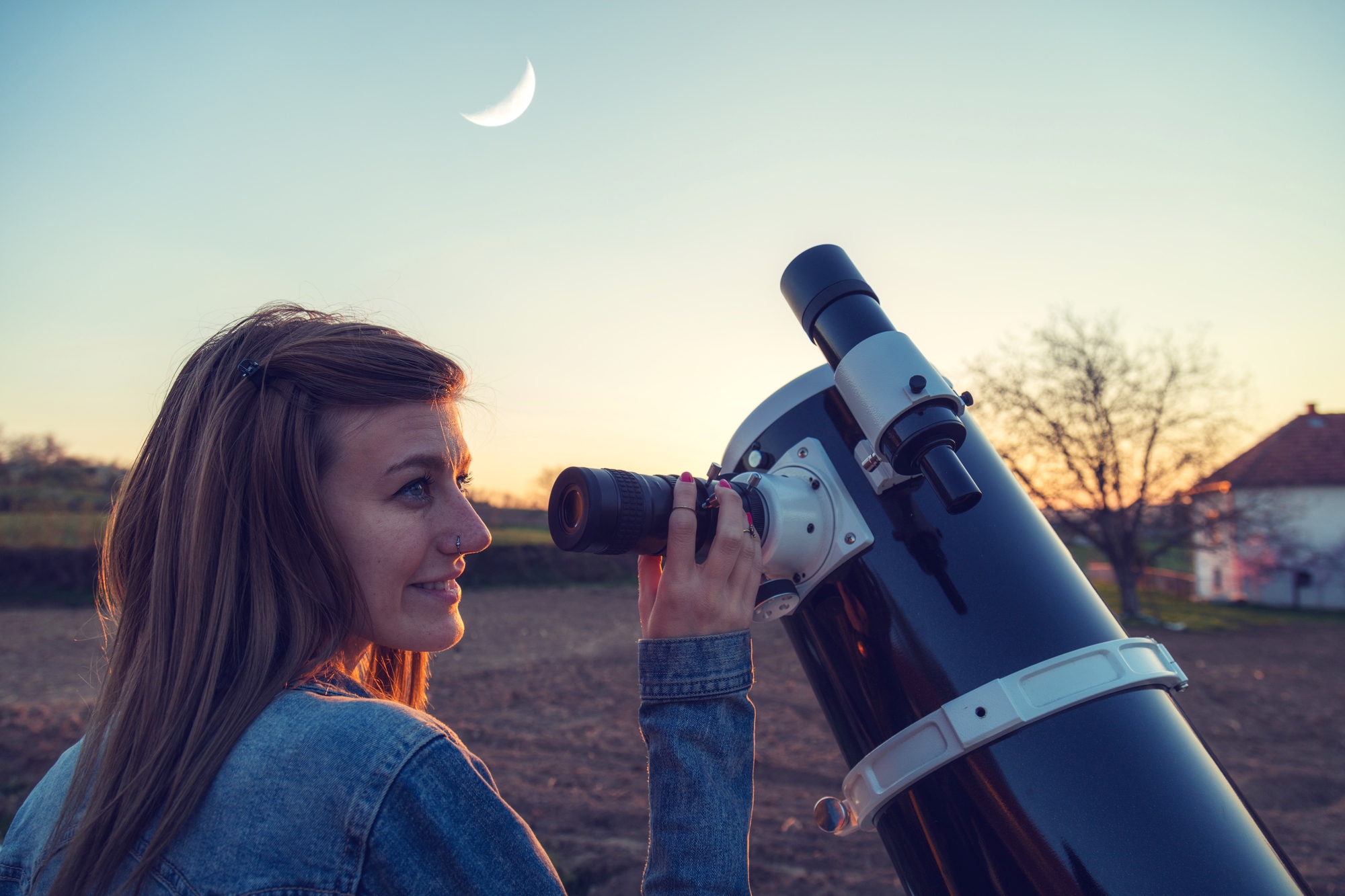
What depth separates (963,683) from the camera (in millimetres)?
1288

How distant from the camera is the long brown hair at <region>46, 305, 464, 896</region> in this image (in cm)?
100

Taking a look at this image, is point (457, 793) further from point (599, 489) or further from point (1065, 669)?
point (1065, 669)

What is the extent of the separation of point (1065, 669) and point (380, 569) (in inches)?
45.9

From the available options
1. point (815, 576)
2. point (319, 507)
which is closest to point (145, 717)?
point (319, 507)

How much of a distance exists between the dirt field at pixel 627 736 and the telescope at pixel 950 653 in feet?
5.62

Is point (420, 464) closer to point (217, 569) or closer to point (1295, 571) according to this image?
point (217, 569)

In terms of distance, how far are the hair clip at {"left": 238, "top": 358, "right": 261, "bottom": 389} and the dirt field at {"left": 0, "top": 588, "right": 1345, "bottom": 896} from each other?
1.05 meters

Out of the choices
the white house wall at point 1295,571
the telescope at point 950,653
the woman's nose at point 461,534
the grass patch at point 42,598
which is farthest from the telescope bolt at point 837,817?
the white house wall at point 1295,571

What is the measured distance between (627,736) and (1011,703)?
227 inches

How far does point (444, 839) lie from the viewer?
0.92 metres

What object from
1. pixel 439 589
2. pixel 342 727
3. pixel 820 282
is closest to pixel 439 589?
pixel 439 589

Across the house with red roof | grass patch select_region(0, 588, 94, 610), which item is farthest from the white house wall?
grass patch select_region(0, 588, 94, 610)

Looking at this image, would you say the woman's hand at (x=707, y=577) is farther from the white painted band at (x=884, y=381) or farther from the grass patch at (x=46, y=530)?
the grass patch at (x=46, y=530)

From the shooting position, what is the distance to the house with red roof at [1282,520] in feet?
58.4
